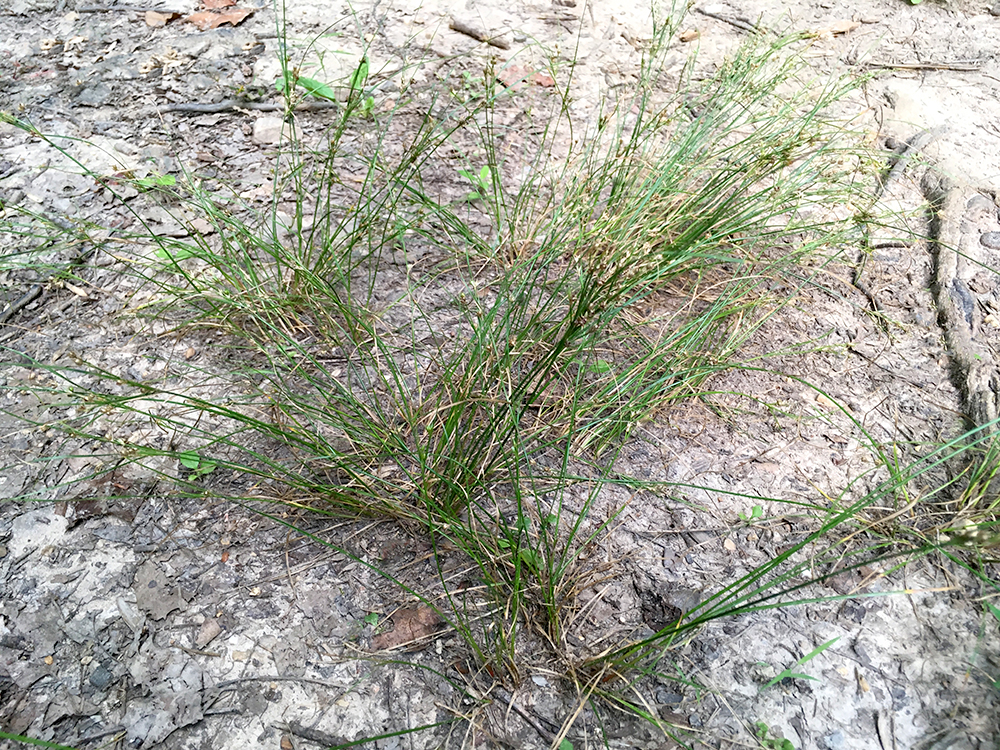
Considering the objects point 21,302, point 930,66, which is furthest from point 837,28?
point 21,302

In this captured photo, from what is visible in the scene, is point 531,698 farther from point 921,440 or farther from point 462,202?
point 462,202

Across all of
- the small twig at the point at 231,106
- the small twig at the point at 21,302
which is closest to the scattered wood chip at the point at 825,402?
the small twig at the point at 231,106

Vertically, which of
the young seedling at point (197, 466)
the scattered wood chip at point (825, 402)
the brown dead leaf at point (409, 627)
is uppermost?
the scattered wood chip at point (825, 402)

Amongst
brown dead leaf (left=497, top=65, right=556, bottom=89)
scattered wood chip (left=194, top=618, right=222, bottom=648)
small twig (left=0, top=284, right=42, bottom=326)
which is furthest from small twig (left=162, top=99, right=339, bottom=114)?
scattered wood chip (left=194, top=618, right=222, bottom=648)

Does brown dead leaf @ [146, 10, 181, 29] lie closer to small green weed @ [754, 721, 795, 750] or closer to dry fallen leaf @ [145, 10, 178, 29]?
dry fallen leaf @ [145, 10, 178, 29]

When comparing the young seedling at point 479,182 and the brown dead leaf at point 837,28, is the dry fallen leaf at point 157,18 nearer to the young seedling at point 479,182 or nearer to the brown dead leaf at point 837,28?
the young seedling at point 479,182

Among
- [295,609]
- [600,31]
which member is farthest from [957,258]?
[295,609]

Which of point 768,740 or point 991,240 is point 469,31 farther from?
point 768,740
